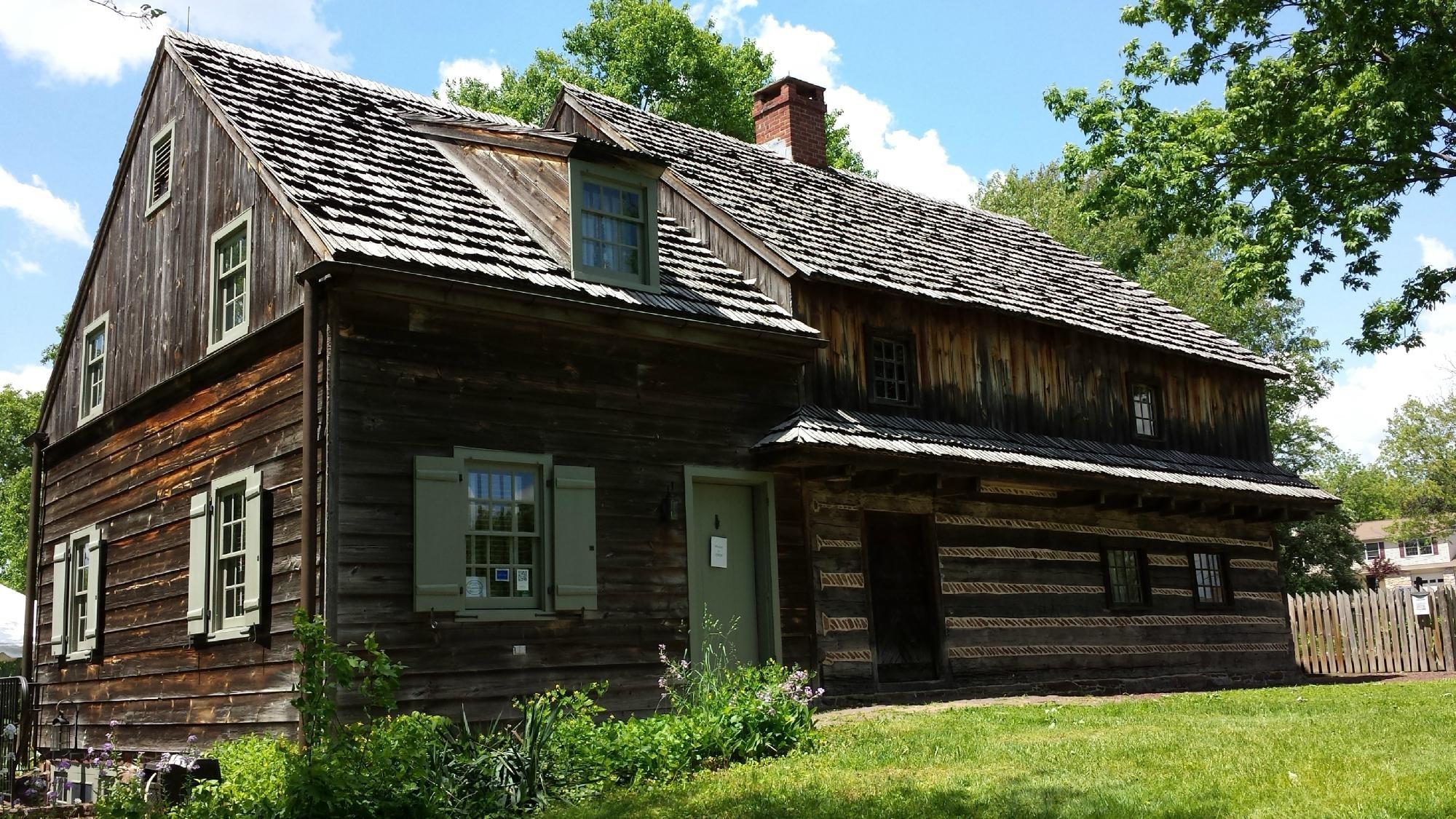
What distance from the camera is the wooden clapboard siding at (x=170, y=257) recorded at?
43.6 ft

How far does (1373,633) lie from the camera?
2322 cm

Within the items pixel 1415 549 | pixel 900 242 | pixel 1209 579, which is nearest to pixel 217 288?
pixel 900 242

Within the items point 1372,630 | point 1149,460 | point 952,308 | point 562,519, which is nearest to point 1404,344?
point 1149,460

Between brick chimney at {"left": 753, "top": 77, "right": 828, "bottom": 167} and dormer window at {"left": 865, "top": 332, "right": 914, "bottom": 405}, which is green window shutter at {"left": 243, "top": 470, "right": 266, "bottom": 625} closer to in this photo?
dormer window at {"left": 865, "top": 332, "right": 914, "bottom": 405}

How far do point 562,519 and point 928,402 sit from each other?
6.48 metres

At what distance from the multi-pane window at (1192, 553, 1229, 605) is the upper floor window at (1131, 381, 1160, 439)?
2.09 metres

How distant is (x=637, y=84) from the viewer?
3831 cm

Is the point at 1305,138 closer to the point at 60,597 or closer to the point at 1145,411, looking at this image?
the point at 1145,411

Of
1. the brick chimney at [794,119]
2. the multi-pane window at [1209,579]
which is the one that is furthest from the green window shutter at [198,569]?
the multi-pane window at [1209,579]

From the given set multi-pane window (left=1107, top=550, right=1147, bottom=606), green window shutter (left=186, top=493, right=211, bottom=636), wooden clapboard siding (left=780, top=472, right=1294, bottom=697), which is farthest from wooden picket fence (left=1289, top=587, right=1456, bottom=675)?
green window shutter (left=186, top=493, right=211, bottom=636)

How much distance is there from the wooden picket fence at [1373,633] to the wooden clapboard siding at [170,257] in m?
18.7

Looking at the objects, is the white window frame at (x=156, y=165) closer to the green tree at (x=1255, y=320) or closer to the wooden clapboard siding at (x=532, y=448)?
the wooden clapboard siding at (x=532, y=448)

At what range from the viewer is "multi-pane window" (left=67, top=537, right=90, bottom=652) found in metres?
16.4

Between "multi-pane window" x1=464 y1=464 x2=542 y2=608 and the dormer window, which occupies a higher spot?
the dormer window
